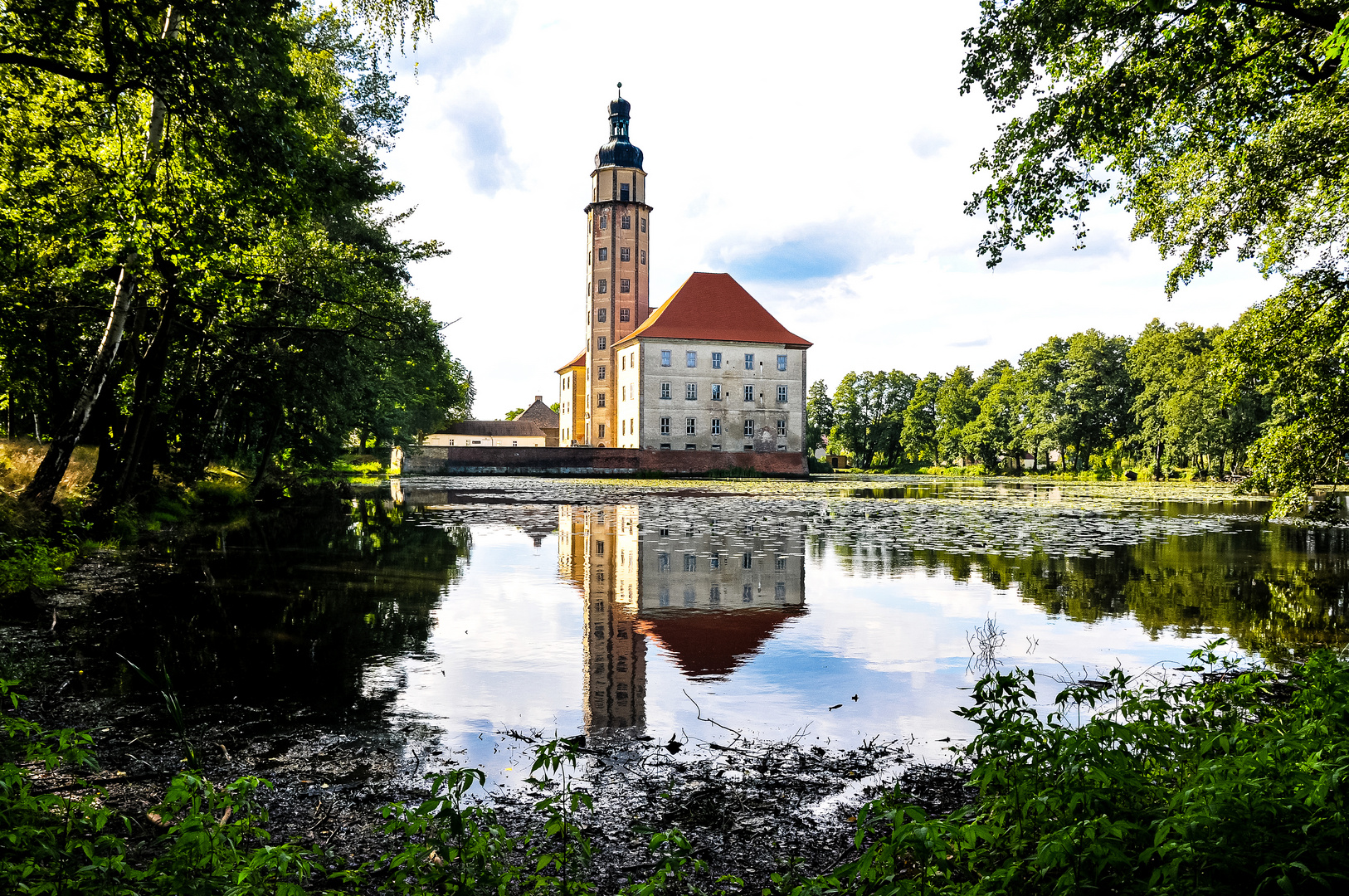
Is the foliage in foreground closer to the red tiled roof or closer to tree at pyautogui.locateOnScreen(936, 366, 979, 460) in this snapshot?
the red tiled roof

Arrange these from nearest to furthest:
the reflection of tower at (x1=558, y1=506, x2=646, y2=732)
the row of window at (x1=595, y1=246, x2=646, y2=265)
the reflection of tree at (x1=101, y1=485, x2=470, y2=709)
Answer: the reflection of tower at (x1=558, y1=506, x2=646, y2=732)
the reflection of tree at (x1=101, y1=485, x2=470, y2=709)
the row of window at (x1=595, y1=246, x2=646, y2=265)

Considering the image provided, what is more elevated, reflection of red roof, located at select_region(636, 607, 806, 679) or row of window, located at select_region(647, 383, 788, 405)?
row of window, located at select_region(647, 383, 788, 405)

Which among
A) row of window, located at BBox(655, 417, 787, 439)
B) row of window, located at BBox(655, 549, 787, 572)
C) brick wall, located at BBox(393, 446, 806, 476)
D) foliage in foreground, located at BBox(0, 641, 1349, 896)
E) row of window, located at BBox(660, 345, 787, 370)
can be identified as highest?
row of window, located at BBox(660, 345, 787, 370)

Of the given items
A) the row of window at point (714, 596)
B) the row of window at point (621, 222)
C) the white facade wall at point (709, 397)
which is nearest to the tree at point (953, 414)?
the white facade wall at point (709, 397)

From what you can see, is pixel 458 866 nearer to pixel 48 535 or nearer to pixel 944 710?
pixel 944 710

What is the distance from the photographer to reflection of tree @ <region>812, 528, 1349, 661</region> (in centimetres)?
882

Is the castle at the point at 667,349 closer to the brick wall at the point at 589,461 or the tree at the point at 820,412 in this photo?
the brick wall at the point at 589,461

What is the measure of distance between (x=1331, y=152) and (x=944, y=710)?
388 inches

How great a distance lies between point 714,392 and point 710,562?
56694 mm

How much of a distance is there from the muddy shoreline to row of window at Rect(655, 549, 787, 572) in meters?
7.43

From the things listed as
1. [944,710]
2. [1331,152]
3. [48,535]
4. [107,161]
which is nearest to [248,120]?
[107,161]

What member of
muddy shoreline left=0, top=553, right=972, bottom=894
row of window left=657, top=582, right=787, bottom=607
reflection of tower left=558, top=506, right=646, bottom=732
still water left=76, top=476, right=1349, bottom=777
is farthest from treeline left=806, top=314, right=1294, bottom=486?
muddy shoreline left=0, top=553, right=972, bottom=894

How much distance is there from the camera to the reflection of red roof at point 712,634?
7.07 meters

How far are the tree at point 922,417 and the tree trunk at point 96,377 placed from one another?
9090 centimetres
